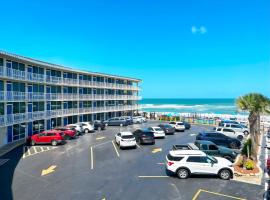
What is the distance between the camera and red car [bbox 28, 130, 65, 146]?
1180 inches

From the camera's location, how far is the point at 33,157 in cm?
2412

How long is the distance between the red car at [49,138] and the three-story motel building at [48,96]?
293cm

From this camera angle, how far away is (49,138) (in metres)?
30.2

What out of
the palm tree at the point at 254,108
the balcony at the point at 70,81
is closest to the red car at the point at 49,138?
the balcony at the point at 70,81

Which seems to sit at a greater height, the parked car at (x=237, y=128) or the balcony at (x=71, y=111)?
the balcony at (x=71, y=111)

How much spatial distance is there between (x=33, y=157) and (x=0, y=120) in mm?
6527

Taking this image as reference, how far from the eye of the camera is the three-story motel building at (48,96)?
2937 centimetres

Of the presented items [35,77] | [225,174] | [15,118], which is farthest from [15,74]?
[225,174]

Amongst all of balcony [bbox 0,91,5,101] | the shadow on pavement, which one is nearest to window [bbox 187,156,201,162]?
the shadow on pavement

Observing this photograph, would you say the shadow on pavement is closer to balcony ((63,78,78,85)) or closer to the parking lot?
the parking lot

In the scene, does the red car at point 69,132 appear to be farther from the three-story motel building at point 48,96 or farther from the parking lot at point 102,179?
the parking lot at point 102,179

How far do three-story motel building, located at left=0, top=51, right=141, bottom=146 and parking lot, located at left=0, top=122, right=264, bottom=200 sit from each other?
679cm

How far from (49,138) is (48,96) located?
9787 millimetres

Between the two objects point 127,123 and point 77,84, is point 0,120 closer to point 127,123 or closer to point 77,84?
point 77,84
